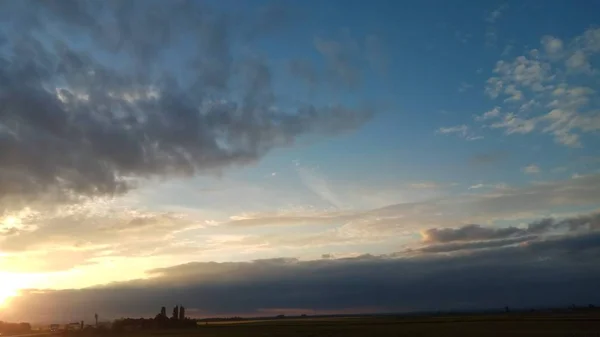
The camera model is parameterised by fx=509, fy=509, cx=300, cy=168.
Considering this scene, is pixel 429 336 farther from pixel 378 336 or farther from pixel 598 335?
pixel 598 335

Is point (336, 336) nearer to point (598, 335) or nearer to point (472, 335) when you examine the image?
point (472, 335)

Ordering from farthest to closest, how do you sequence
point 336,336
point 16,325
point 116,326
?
point 16,325 < point 116,326 < point 336,336

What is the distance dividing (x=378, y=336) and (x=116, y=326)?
7048 cm

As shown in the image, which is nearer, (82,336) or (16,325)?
(82,336)

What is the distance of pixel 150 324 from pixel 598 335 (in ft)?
328

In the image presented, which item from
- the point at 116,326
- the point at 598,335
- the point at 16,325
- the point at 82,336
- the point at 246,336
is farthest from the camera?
the point at 16,325

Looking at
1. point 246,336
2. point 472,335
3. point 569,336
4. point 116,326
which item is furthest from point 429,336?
point 116,326

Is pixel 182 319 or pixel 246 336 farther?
pixel 182 319

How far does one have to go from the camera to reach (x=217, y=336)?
255ft

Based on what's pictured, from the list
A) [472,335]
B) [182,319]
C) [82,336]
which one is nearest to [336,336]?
[472,335]

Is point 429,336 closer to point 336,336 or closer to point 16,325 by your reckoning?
point 336,336

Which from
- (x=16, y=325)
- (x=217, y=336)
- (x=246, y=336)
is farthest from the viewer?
(x=16, y=325)

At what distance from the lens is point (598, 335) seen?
52.9 meters

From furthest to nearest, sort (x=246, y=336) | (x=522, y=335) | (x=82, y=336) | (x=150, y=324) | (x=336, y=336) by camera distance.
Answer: (x=150, y=324) < (x=82, y=336) < (x=246, y=336) < (x=336, y=336) < (x=522, y=335)
